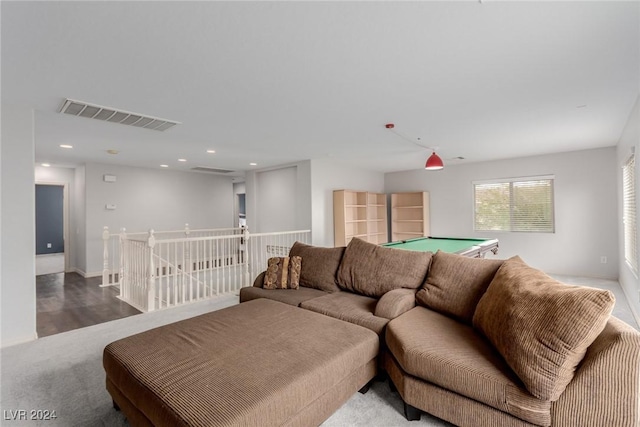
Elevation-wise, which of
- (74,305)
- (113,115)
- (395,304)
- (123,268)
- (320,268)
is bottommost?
(74,305)

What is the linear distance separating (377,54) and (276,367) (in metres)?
2.09

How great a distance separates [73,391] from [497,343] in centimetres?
286

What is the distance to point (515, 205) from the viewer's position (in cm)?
645

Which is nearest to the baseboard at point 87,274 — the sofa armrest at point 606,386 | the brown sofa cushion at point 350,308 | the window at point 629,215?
the brown sofa cushion at point 350,308

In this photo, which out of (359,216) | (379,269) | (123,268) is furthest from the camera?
(359,216)

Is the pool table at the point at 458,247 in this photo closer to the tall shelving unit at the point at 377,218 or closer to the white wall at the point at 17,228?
the tall shelving unit at the point at 377,218

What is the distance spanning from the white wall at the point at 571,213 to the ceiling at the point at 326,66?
68.5 inches

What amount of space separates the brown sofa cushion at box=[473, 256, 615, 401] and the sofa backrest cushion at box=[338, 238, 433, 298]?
993 mm

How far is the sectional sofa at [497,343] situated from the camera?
131cm

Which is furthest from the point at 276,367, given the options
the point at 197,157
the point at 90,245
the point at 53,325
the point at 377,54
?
the point at 90,245

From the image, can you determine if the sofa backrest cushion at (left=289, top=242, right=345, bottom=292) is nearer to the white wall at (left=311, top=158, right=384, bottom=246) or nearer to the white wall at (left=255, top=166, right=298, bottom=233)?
the white wall at (left=311, top=158, right=384, bottom=246)

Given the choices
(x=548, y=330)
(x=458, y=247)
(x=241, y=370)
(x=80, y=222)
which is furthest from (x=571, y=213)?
(x=80, y=222)

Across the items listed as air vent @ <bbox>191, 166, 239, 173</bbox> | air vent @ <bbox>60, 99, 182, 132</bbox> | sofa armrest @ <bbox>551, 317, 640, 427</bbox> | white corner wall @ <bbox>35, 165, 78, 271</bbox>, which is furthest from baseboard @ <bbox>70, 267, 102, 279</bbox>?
sofa armrest @ <bbox>551, 317, 640, 427</bbox>

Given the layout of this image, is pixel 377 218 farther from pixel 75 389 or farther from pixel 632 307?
pixel 75 389
